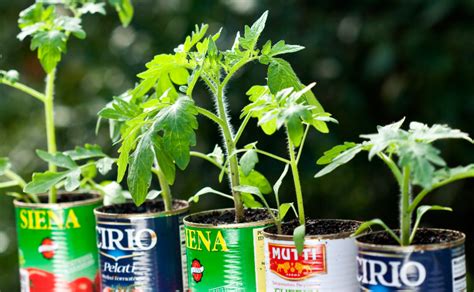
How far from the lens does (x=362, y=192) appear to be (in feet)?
8.87

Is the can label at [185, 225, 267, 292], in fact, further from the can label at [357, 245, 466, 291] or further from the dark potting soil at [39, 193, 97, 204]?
the dark potting soil at [39, 193, 97, 204]

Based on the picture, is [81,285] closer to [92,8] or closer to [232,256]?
[232,256]

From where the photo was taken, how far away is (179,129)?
3.30 ft

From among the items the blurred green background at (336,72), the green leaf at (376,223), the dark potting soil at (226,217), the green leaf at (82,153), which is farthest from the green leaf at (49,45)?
the blurred green background at (336,72)

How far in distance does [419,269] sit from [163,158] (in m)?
0.37

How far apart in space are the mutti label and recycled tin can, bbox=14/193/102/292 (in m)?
0.43

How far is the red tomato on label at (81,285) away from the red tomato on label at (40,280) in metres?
0.04

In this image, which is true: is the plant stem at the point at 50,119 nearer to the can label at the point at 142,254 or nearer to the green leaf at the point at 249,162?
the can label at the point at 142,254

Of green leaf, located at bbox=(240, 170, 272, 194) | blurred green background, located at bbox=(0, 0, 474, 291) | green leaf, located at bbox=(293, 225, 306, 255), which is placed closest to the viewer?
green leaf, located at bbox=(293, 225, 306, 255)

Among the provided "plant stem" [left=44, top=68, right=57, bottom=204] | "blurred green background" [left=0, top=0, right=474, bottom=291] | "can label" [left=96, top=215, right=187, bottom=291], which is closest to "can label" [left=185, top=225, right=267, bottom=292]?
"can label" [left=96, top=215, right=187, bottom=291]

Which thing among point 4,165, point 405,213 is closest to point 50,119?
point 4,165

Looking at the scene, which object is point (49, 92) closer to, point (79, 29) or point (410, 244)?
point (79, 29)

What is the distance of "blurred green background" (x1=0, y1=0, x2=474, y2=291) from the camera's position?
2.33m

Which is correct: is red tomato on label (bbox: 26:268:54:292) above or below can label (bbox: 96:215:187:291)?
below
